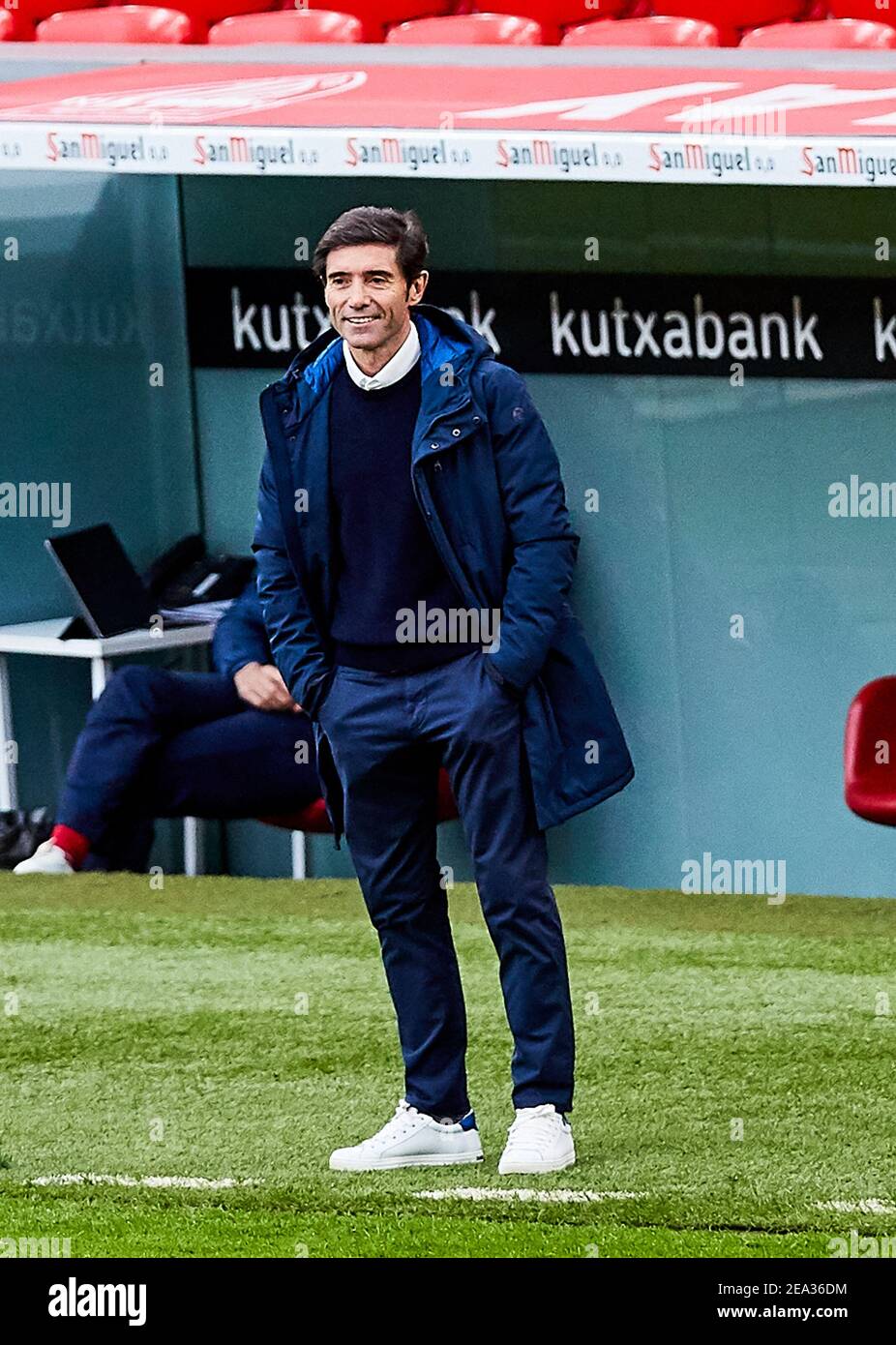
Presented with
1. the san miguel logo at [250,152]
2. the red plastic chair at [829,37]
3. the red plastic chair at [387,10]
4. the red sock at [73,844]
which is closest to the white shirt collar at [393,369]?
the san miguel logo at [250,152]

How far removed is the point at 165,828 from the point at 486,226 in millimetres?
2449

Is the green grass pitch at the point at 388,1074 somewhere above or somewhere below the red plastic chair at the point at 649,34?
below

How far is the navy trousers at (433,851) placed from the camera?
14.6 ft

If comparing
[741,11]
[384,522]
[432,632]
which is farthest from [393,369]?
[741,11]

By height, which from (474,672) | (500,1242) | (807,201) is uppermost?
(807,201)

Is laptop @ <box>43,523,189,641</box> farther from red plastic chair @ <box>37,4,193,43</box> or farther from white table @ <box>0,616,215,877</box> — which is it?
red plastic chair @ <box>37,4,193,43</box>

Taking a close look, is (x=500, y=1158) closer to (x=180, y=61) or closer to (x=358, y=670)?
(x=358, y=670)

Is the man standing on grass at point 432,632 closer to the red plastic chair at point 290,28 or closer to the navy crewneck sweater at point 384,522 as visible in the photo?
the navy crewneck sweater at point 384,522

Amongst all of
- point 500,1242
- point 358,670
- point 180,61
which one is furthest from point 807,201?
point 500,1242

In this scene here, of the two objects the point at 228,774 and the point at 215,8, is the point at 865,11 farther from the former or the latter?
the point at 228,774

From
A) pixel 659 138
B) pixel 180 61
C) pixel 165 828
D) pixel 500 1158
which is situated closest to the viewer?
pixel 500 1158

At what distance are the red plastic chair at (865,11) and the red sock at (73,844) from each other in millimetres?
3897

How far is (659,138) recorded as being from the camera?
21.5 ft

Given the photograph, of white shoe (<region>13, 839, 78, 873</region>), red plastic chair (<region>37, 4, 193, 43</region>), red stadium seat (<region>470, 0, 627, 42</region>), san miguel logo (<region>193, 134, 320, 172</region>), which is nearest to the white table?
white shoe (<region>13, 839, 78, 873</region>)
